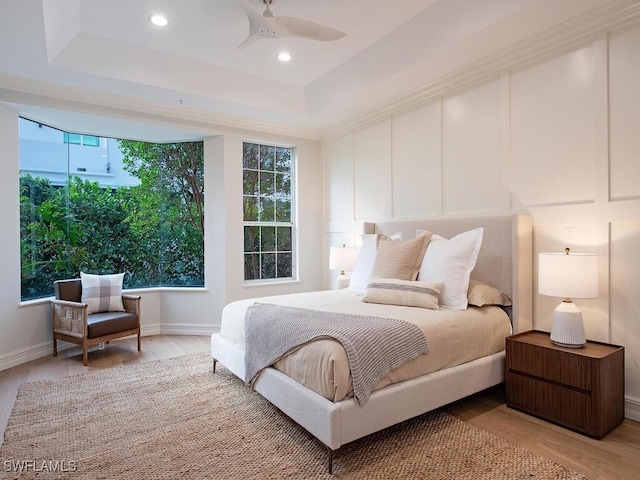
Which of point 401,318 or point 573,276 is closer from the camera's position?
point 573,276

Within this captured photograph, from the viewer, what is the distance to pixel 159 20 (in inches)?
116

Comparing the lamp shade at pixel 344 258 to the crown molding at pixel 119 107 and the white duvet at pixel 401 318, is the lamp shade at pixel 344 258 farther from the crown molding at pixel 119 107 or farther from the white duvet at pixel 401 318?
the crown molding at pixel 119 107

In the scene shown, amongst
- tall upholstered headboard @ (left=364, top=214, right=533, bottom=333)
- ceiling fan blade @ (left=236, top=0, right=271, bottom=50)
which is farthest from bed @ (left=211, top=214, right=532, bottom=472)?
ceiling fan blade @ (left=236, top=0, right=271, bottom=50)

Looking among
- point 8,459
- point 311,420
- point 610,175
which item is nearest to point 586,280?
point 610,175

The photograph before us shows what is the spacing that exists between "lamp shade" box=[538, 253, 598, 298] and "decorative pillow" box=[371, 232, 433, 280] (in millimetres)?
1041

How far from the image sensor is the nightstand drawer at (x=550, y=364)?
2226 mm

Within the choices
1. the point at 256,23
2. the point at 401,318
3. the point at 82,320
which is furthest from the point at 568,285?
the point at 82,320

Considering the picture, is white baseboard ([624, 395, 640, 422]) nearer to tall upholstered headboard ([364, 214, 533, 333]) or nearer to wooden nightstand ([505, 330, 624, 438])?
wooden nightstand ([505, 330, 624, 438])

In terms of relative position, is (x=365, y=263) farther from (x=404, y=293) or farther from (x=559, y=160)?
(x=559, y=160)

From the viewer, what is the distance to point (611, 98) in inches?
98.0

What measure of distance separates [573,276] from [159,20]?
3549 millimetres

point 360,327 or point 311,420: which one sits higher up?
point 360,327

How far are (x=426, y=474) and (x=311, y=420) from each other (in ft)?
2.10

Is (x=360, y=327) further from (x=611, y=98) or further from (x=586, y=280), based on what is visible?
(x=611, y=98)
